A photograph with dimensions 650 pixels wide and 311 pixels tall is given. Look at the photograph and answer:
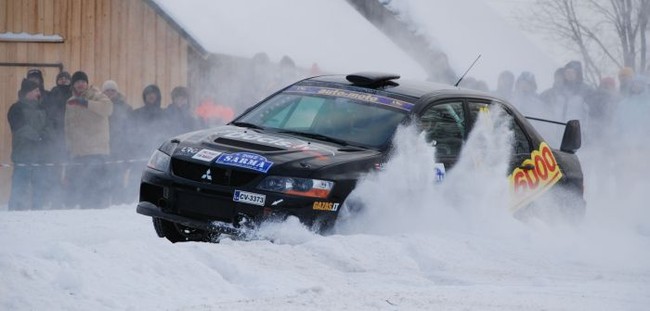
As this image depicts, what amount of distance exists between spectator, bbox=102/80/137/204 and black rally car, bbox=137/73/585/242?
4769 millimetres

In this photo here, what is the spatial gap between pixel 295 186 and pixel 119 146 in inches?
272

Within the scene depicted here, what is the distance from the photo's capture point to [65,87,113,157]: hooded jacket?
13.7m

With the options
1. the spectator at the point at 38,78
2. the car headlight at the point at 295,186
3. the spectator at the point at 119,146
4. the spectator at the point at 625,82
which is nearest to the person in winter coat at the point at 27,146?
the spectator at the point at 38,78

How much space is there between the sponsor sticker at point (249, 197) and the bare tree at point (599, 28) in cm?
1698

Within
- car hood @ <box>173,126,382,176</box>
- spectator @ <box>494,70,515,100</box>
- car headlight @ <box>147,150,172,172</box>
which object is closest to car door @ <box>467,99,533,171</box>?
car hood @ <box>173,126,382,176</box>

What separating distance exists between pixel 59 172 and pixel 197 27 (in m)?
5.99

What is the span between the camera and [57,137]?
13.8 m

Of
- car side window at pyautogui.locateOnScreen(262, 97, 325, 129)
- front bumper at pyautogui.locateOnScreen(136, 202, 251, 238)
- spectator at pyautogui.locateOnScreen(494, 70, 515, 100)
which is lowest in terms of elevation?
front bumper at pyautogui.locateOnScreen(136, 202, 251, 238)

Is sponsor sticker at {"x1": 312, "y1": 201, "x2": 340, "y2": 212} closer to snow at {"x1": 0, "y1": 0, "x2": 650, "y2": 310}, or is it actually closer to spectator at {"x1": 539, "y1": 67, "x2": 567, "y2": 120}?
snow at {"x1": 0, "y1": 0, "x2": 650, "y2": 310}

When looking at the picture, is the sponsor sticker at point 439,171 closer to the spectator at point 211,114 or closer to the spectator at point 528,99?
the spectator at point 211,114

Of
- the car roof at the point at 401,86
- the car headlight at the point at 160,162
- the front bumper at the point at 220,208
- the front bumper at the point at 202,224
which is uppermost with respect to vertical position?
the car roof at the point at 401,86

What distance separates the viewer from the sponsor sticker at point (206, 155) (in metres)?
8.05

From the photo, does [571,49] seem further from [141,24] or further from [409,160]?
[409,160]

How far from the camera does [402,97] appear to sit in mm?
9039
